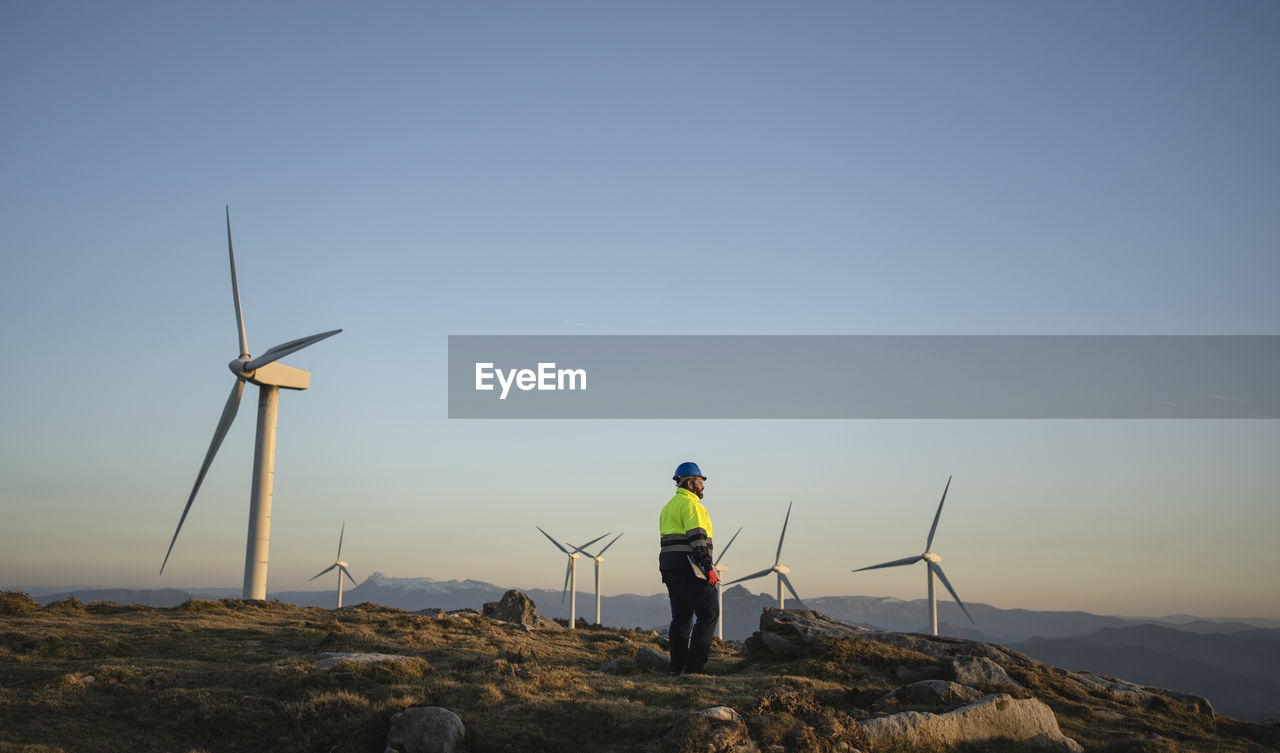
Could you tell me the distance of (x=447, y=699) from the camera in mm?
14359

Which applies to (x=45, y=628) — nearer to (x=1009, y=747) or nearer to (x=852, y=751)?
(x=852, y=751)

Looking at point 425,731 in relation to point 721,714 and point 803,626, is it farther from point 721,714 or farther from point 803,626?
point 803,626

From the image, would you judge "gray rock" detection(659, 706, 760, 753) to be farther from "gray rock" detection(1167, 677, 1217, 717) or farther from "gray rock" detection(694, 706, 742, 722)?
"gray rock" detection(1167, 677, 1217, 717)

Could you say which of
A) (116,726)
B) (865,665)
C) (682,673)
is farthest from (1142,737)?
(116,726)

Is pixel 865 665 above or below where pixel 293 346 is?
below

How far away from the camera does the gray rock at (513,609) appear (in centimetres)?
4147

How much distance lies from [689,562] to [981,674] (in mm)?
6491

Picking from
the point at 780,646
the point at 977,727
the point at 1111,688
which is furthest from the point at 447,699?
the point at 1111,688

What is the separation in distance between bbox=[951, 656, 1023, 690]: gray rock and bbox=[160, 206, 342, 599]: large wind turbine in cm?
3798

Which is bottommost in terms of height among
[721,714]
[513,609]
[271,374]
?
[513,609]

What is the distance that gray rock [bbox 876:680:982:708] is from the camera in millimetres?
15102

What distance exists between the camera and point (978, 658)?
1839cm

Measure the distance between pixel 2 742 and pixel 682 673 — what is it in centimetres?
1167

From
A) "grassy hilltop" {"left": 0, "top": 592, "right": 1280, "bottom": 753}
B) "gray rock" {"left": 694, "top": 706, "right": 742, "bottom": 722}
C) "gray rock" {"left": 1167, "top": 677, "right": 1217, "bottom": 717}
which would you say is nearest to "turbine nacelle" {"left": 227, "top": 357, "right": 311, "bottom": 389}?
"grassy hilltop" {"left": 0, "top": 592, "right": 1280, "bottom": 753}
